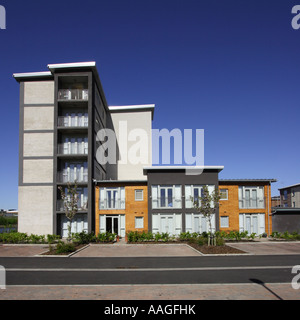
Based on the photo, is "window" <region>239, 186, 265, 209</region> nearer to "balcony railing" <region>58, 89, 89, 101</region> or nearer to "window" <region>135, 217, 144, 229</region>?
"window" <region>135, 217, 144, 229</region>

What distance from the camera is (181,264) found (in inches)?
583

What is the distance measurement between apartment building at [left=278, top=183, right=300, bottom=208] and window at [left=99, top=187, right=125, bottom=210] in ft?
98.0

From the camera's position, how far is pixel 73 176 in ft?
97.8

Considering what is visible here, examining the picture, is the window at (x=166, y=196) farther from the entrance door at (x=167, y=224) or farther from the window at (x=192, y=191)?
the entrance door at (x=167, y=224)

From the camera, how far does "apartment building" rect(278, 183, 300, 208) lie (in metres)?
45.5

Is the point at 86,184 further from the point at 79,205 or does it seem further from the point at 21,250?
the point at 21,250

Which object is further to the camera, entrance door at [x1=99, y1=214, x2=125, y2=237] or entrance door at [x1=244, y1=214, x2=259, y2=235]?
entrance door at [x1=244, y1=214, x2=259, y2=235]

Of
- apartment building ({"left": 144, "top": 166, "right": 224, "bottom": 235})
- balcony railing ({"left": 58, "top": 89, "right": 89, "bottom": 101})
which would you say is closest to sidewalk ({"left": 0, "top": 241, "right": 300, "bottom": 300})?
apartment building ({"left": 144, "top": 166, "right": 224, "bottom": 235})

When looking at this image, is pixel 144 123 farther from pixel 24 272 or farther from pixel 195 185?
pixel 24 272

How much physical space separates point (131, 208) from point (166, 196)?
3.61 metres

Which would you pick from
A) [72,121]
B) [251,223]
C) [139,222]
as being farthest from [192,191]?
[72,121]

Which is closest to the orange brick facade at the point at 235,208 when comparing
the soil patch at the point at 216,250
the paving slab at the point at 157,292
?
the soil patch at the point at 216,250
